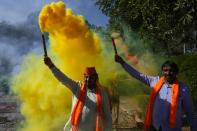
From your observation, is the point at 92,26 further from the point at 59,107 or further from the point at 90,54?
the point at 59,107

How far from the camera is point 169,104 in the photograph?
110 inches

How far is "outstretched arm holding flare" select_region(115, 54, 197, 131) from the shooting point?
2766mm

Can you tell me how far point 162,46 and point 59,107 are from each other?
5.01 m

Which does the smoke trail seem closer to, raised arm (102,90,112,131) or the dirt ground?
Result: the dirt ground

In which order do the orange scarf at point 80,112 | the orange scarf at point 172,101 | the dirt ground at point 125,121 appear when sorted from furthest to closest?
the dirt ground at point 125,121
the orange scarf at point 80,112
the orange scarf at point 172,101

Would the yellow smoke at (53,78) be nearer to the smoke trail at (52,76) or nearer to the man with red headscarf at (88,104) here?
the smoke trail at (52,76)

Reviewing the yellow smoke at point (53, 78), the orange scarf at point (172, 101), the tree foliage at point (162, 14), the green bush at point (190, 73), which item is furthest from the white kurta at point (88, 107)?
the green bush at point (190, 73)

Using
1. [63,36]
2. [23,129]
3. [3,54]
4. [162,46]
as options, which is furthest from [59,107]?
[162,46]

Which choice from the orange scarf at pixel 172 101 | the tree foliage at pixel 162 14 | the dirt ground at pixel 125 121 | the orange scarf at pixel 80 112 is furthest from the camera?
the dirt ground at pixel 125 121

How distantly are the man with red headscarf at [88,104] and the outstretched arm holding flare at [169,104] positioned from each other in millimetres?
598

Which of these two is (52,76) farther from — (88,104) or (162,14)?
(162,14)

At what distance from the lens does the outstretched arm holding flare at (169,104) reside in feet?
9.07

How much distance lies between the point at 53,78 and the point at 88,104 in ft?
7.34

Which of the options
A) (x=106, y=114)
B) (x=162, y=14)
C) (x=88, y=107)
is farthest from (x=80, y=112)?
(x=162, y=14)
